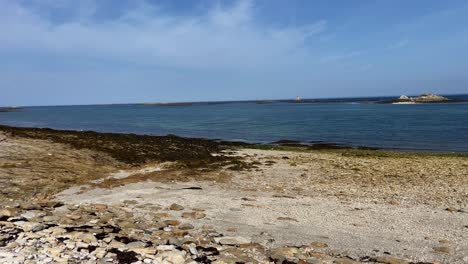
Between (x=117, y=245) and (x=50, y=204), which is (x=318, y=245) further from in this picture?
(x=50, y=204)

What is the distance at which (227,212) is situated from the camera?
12.3 metres

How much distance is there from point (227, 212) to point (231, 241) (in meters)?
3.21

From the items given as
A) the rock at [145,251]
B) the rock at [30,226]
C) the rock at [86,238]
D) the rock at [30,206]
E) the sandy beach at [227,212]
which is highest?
the rock at [30,226]

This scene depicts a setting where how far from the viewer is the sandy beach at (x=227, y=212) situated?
8.36m

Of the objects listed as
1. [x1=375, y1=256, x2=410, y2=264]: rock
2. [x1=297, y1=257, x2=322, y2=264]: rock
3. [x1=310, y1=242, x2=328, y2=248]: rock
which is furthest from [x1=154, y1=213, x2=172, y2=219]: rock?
[x1=375, y1=256, x2=410, y2=264]: rock

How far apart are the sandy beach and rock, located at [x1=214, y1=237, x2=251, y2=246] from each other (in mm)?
30

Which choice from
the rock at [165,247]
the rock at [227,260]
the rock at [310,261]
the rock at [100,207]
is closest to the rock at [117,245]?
the rock at [165,247]

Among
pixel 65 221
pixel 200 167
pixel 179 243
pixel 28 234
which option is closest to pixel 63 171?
pixel 200 167

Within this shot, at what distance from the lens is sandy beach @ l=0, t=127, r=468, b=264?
27.4 feet

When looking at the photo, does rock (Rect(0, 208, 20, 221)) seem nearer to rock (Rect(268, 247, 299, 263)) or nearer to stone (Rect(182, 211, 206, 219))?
stone (Rect(182, 211, 206, 219))

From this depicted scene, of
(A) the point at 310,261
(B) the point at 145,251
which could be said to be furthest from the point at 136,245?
(A) the point at 310,261

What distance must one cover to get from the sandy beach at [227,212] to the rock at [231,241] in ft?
0.10

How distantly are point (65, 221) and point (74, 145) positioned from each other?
68.1 ft

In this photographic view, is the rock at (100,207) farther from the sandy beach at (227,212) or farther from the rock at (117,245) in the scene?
the rock at (117,245)
